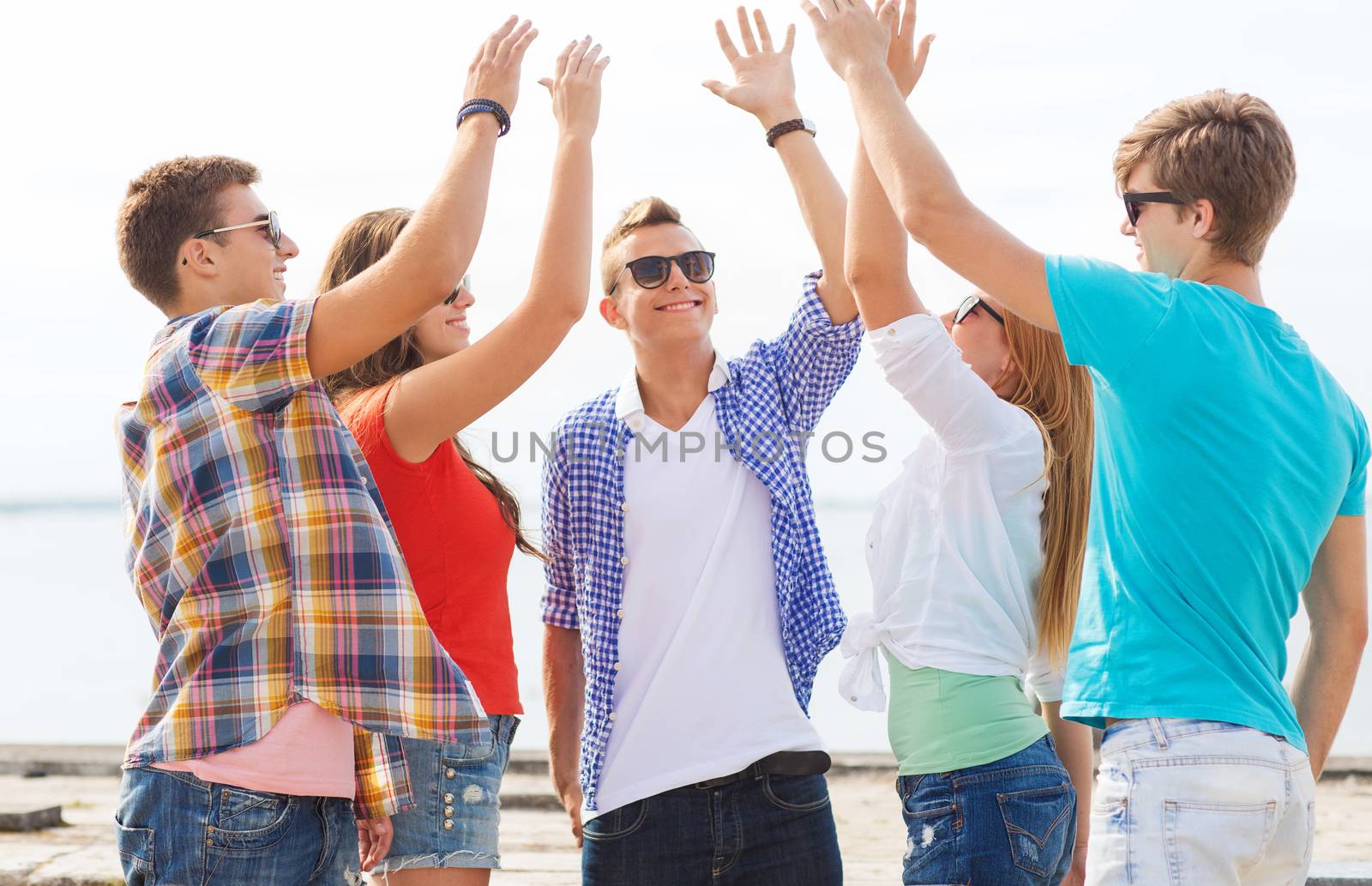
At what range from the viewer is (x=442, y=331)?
10.8 ft

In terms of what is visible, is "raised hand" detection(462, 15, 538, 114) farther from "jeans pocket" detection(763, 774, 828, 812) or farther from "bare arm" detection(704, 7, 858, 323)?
"jeans pocket" detection(763, 774, 828, 812)

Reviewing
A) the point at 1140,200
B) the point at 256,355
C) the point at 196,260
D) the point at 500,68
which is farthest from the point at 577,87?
the point at 1140,200

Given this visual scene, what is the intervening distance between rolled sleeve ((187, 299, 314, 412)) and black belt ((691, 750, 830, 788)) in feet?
4.46

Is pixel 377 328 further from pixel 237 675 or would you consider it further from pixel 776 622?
pixel 776 622

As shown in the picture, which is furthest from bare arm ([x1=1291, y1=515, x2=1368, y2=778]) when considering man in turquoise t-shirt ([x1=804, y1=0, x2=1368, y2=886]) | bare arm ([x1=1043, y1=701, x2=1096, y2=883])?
bare arm ([x1=1043, y1=701, x2=1096, y2=883])

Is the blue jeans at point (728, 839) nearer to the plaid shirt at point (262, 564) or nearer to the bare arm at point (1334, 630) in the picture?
the plaid shirt at point (262, 564)

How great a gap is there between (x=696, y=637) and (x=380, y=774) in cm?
84

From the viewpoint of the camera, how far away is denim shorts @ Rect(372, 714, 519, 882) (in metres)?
2.77

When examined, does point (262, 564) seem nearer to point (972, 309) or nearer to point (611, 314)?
Result: point (611, 314)

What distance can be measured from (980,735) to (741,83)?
5.63ft

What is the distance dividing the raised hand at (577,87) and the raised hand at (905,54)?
0.68 meters

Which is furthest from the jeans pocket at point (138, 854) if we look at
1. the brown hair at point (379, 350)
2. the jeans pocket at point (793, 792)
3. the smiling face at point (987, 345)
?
the smiling face at point (987, 345)

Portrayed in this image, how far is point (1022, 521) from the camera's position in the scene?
287cm

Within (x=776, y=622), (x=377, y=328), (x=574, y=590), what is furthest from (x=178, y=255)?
(x=776, y=622)
